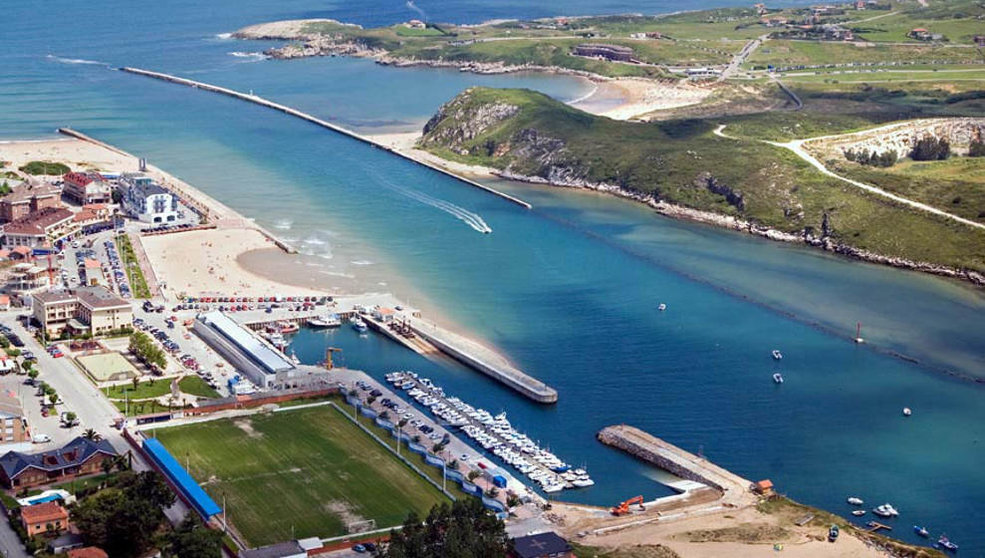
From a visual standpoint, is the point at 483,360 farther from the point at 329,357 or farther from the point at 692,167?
the point at 692,167

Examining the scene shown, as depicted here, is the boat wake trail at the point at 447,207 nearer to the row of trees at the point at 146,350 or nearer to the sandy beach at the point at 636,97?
the row of trees at the point at 146,350

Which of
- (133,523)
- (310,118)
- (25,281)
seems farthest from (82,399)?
(310,118)

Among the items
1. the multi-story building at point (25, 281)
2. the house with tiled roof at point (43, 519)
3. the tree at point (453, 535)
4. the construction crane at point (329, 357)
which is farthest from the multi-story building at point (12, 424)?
the multi-story building at point (25, 281)

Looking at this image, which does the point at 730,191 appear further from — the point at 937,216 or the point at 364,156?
the point at 364,156

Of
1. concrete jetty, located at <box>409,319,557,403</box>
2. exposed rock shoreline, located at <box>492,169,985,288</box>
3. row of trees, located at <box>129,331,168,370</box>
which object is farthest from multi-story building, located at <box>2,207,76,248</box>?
exposed rock shoreline, located at <box>492,169,985,288</box>

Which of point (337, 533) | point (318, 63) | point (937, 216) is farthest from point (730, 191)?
point (318, 63)

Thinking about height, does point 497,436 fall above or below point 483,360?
below
